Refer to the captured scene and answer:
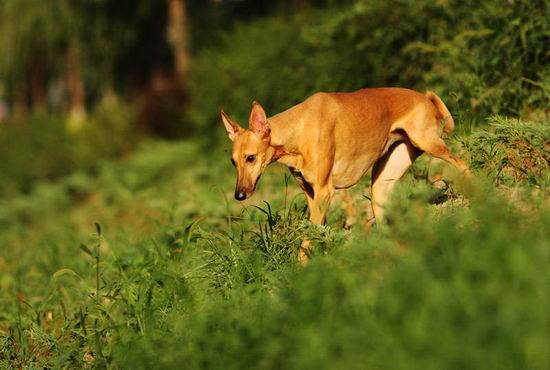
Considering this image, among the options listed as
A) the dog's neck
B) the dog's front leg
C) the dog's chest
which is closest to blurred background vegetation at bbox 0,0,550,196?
the dog's chest

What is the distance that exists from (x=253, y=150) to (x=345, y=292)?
1727 mm

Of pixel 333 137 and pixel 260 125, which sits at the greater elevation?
pixel 260 125

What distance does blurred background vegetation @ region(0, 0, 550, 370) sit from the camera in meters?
3.05

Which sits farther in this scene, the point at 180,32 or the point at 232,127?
the point at 180,32

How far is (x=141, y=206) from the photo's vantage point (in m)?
12.6

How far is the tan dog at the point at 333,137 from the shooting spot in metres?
5.20

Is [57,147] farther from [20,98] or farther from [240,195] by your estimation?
[240,195]

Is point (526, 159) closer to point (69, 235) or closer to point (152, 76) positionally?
point (69, 235)

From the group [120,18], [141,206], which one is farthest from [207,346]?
[120,18]

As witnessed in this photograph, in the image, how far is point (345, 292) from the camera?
146 inches

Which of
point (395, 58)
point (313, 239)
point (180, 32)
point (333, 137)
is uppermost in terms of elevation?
point (333, 137)

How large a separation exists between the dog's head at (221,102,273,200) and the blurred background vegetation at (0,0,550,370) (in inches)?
10.9

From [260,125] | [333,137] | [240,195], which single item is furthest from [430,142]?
[240,195]

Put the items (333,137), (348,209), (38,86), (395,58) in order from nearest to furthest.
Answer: (333,137) < (348,209) < (395,58) < (38,86)
